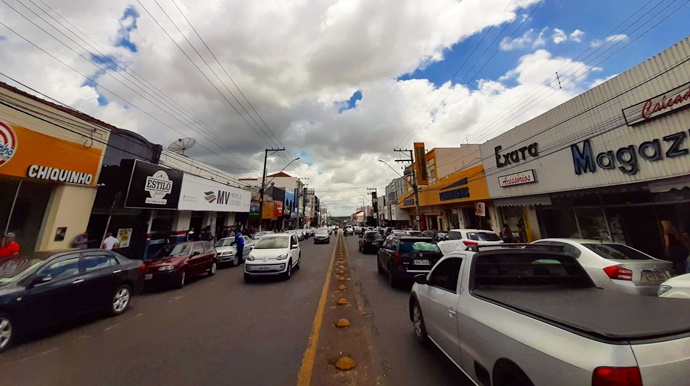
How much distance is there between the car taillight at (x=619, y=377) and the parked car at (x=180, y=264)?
32.8ft

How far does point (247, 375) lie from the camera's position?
129 inches

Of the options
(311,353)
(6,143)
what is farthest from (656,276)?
(6,143)

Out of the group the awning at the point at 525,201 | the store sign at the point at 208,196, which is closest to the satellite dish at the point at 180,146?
the store sign at the point at 208,196

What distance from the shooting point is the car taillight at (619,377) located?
1.41 m

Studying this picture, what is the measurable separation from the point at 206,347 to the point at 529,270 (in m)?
4.82

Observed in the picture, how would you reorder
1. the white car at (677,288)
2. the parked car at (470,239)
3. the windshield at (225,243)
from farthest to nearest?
the windshield at (225,243) → the parked car at (470,239) → the white car at (677,288)

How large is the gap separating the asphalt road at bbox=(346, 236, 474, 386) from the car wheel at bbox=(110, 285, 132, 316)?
18.8ft

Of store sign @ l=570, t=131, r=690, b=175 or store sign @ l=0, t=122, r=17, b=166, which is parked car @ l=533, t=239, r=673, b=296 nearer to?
store sign @ l=570, t=131, r=690, b=175

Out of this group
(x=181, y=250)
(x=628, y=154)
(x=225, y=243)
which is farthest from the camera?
(x=225, y=243)

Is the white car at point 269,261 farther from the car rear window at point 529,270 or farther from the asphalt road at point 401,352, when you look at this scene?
the car rear window at point 529,270

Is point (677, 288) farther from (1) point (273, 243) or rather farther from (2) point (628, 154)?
(1) point (273, 243)

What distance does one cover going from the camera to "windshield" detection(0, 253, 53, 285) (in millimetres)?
4512

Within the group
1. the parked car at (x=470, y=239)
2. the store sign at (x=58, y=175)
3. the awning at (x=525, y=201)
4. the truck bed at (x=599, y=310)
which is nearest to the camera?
the truck bed at (x=599, y=310)

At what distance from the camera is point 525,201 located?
14406mm
